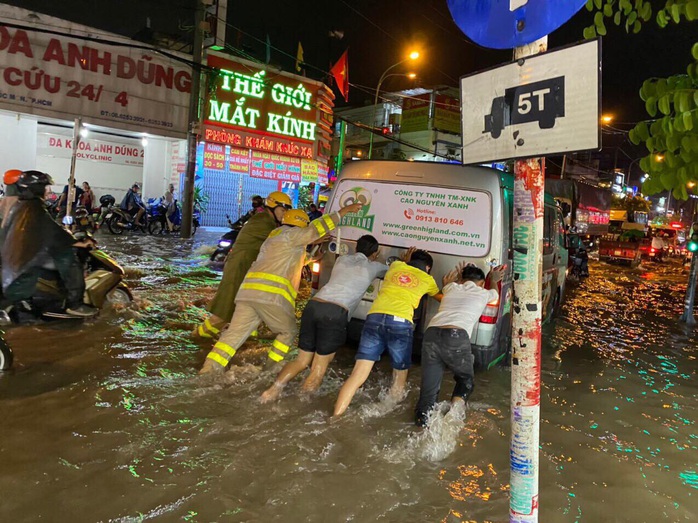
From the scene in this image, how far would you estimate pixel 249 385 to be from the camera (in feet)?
15.1

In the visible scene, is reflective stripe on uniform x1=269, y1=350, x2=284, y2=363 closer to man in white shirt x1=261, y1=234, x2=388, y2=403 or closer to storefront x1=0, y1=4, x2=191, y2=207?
man in white shirt x1=261, y1=234, x2=388, y2=403

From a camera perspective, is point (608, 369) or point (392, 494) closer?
point (392, 494)

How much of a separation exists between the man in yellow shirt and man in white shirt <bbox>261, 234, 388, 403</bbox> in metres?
0.24

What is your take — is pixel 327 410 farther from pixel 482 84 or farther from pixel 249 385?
pixel 482 84

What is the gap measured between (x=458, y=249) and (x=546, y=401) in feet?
5.52

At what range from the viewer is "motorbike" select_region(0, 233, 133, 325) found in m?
5.53

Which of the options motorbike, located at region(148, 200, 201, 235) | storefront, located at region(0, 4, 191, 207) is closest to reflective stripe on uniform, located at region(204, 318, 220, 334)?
storefront, located at region(0, 4, 191, 207)

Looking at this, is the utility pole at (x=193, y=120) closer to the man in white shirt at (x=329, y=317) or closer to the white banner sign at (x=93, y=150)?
the white banner sign at (x=93, y=150)

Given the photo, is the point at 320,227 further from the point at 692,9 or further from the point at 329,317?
the point at 692,9

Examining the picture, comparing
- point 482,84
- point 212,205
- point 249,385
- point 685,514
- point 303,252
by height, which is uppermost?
point 212,205

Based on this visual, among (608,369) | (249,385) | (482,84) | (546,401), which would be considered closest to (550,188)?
(608,369)

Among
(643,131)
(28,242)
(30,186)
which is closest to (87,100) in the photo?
(30,186)

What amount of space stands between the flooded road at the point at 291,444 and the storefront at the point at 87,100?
1097 centimetres

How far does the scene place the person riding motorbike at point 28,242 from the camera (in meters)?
4.97
